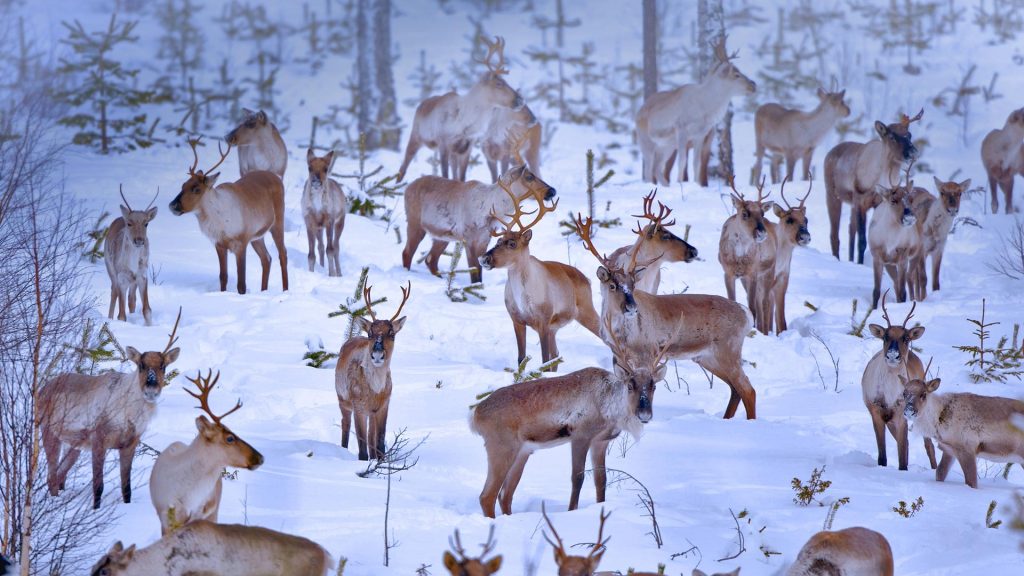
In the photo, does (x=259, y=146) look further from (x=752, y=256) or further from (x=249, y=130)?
(x=752, y=256)

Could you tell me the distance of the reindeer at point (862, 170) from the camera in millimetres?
15430

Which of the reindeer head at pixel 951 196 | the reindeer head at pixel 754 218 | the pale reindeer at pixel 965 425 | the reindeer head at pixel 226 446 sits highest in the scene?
the reindeer head at pixel 226 446

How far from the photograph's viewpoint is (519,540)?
716cm

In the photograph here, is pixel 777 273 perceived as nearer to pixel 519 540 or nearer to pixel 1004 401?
pixel 1004 401

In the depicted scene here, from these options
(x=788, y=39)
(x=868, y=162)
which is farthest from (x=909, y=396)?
(x=788, y=39)

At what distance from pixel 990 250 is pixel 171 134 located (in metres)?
15.3

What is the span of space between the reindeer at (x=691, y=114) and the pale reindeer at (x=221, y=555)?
13122mm

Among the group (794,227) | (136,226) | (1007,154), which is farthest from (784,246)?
(136,226)

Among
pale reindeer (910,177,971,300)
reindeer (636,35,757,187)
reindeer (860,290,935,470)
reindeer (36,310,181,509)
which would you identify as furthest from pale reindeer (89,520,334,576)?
reindeer (636,35,757,187)

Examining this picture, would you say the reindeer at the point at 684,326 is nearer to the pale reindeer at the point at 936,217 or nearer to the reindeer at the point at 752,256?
the reindeer at the point at 752,256

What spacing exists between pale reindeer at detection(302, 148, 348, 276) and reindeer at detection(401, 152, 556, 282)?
0.86 m

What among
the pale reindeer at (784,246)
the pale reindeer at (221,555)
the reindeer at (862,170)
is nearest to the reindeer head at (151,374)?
the pale reindeer at (221,555)

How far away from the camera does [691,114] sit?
1831 centimetres

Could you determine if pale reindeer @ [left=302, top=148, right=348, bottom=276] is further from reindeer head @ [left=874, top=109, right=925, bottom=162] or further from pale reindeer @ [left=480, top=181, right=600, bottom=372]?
reindeer head @ [left=874, top=109, right=925, bottom=162]
